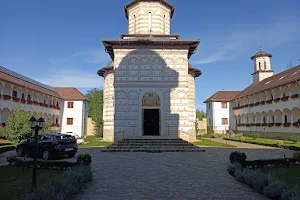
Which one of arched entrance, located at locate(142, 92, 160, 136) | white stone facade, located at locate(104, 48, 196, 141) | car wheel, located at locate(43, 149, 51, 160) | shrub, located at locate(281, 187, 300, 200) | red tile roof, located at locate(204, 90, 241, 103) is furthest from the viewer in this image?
red tile roof, located at locate(204, 90, 241, 103)

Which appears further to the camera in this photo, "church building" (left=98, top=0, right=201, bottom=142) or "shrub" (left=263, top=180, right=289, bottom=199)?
"church building" (left=98, top=0, right=201, bottom=142)

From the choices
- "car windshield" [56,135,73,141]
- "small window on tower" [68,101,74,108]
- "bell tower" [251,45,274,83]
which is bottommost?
"car windshield" [56,135,73,141]

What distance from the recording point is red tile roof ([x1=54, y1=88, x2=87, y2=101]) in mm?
38875

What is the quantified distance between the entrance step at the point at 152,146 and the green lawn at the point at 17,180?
298 inches

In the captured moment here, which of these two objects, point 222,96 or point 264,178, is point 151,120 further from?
point 222,96

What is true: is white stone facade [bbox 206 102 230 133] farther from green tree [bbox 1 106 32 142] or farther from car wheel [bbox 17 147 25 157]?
car wheel [bbox 17 147 25 157]

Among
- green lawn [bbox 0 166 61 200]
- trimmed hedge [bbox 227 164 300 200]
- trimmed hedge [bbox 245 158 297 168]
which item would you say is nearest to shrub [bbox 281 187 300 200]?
trimmed hedge [bbox 227 164 300 200]

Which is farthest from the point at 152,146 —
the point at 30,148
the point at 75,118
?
the point at 75,118

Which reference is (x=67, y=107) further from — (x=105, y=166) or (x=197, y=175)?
(x=197, y=175)

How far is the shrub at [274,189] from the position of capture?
227 inches

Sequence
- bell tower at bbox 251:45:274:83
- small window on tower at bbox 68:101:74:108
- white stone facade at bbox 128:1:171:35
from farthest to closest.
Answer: bell tower at bbox 251:45:274:83, small window on tower at bbox 68:101:74:108, white stone facade at bbox 128:1:171:35

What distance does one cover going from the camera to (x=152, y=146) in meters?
17.4

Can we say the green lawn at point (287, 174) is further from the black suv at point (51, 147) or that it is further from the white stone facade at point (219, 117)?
the white stone facade at point (219, 117)

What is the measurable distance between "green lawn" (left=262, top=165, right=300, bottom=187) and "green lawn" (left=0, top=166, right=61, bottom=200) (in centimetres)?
817
